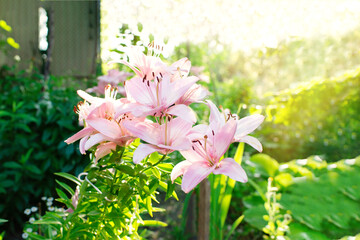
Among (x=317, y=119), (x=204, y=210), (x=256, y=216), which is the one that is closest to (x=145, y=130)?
(x=204, y=210)

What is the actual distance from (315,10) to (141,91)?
397 centimetres

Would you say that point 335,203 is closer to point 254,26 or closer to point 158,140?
point 158,140

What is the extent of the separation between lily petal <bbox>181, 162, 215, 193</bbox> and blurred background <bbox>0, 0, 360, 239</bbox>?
289mm

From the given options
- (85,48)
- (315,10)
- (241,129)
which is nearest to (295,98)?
(315,10)

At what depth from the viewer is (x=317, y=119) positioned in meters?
4.00

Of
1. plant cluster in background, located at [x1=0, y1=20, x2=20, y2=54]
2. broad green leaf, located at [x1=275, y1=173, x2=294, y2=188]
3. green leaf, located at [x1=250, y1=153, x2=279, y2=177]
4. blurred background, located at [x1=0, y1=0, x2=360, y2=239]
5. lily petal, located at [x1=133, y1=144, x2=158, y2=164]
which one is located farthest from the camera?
green leaf, located at [x1=250, y1=153, x2=279, y2=177]

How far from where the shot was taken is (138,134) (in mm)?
575

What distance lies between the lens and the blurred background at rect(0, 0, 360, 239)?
Result: 2064 mm

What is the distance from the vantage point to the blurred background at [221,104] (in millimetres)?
2064

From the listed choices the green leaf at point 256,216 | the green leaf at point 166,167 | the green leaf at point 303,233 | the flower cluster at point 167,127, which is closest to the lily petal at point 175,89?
the flower cluster at point 167,127

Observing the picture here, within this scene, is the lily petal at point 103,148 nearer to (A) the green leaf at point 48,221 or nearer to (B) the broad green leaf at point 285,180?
(A) the green leaf at point 48,221

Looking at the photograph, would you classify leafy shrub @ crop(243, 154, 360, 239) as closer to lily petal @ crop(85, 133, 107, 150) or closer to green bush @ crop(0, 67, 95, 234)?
green bush @ crop(0, 67, 95, 234)

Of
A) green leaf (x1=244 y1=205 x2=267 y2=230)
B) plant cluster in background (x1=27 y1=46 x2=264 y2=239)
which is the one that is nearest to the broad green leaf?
green leaf (x1=244 y1=205 x2=267 y2=230)

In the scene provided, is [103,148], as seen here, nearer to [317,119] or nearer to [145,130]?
[145,130]
